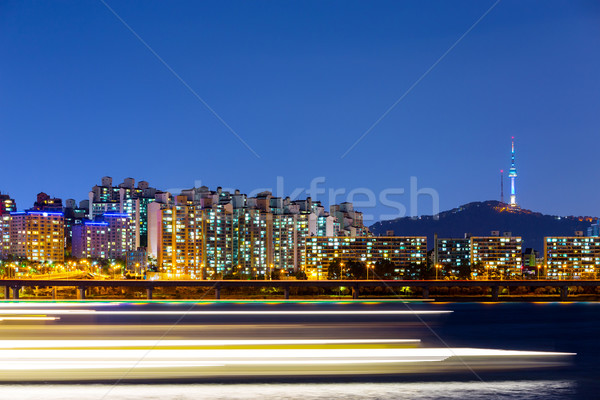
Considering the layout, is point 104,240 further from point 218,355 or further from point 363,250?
point 218,355

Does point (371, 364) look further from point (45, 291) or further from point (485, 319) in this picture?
point (45, 291)

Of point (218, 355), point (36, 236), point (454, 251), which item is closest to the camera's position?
point (218, 355)

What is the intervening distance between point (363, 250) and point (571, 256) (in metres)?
55.8

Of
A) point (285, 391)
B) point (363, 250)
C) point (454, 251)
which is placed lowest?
point (285, 391)

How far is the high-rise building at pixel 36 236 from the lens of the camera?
173375 mm

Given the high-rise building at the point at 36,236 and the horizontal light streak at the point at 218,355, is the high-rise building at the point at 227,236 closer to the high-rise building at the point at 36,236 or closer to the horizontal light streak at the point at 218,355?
the high-rise building at the point at 36,236

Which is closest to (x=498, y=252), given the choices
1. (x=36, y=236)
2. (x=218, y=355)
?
(x=36, y=236)

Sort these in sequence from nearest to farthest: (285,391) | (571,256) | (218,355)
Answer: (285,391), (218,355), (571,256)

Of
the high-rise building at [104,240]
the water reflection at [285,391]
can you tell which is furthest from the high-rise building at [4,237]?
the water reflection at [285,391]

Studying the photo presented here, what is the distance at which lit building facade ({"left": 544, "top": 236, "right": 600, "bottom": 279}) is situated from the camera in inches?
6634

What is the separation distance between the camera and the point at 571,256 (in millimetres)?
172750

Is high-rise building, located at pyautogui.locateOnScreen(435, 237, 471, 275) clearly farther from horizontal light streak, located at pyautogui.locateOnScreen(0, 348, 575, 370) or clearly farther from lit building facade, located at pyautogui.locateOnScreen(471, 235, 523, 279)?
horizontal light streak, located at pyautogui.locateOnScreen(0, 348, 575, 370)

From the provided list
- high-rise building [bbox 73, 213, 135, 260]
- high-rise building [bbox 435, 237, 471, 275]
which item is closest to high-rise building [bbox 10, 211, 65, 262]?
high-rise building [bbox 73, 213, 135, 260]

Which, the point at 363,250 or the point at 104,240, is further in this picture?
the point at 104,240
